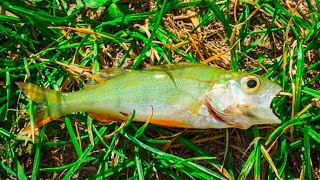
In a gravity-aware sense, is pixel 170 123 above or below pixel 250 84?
below

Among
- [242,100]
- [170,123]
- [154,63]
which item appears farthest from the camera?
[154,63]

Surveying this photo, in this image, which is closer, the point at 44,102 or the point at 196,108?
the point at 196,108

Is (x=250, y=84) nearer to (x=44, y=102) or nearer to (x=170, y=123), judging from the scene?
(x=170, y=123)

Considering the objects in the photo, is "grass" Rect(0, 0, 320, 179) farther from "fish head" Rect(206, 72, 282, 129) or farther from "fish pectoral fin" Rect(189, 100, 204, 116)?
"fish pectoral fin" Rect(189, 100, 204, 116)

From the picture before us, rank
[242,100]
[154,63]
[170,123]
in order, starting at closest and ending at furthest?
[242,100] → [170,123] → [154,63]

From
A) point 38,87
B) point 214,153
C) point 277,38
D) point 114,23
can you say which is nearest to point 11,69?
point 38,87

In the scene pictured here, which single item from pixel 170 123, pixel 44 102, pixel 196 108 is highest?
pixel 44 102

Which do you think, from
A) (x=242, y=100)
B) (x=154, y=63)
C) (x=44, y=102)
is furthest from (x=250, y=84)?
(x=44, y=102)

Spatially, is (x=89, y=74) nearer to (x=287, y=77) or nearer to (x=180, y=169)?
(x=180, y=169)
